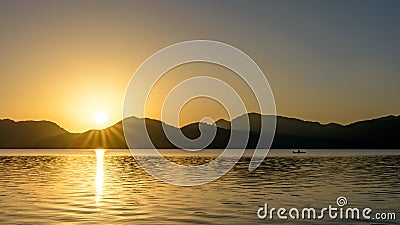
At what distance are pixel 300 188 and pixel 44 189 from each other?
27508mm

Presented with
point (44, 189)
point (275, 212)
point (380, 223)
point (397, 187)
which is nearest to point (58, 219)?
point (275, 212)

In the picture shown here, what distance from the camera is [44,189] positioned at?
60.5 meters

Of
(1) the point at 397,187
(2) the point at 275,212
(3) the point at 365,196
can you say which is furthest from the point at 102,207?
(1) the point at 397,187

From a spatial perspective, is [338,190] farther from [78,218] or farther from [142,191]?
[78,218]

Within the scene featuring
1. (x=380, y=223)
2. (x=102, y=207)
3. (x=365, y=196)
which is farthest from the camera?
(x=365, y=196)

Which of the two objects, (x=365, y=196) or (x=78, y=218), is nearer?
(x=78, y=218)

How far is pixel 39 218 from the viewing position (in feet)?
123

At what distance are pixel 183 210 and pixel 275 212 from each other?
6.77 m

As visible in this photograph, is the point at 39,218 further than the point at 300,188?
No

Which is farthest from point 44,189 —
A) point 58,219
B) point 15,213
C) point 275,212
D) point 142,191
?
point 275,212

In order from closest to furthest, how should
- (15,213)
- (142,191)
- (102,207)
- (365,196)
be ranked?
1. (15,213)
2. (102,207)
3. (365,196)
4. (142,191)

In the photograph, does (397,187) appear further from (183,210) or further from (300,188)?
(183,210)

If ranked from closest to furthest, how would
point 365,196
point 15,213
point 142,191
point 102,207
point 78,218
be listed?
point 78,218, point 15,213, point 102,207, point 365,196, point 142,191

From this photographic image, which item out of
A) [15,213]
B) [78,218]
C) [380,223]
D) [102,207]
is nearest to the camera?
[380,223]
